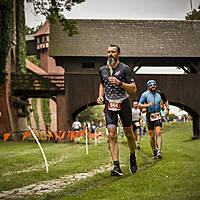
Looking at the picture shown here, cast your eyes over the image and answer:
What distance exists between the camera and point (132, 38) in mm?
29344

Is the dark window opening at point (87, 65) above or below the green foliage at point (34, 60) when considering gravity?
below

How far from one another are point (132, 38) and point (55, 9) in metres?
13.7

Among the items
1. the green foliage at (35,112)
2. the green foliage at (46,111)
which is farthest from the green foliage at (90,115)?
the green foliage at (35,112)

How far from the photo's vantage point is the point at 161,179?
5.21m

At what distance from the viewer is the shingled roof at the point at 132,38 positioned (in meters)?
27.5

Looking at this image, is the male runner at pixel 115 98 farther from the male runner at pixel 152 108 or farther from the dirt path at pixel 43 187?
the male runner at pixel 152 108

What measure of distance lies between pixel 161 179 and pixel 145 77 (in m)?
22.3

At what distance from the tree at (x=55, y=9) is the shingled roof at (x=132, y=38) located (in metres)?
A: 9.49

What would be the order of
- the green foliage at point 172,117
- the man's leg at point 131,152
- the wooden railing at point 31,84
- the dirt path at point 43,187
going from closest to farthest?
the dirt path at point 43,187 < the man's leg at point 131,152 < the wooden railing at point 31,84 < the green foliage at point 172,117

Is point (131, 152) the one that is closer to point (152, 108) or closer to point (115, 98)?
point (115, 98)

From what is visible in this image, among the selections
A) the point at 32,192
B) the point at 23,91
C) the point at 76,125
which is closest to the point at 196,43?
the point at 76,125

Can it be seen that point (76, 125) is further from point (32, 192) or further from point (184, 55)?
point (32, 192)

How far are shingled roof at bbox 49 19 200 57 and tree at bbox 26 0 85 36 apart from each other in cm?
949

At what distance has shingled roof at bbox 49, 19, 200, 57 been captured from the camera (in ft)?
90.2
